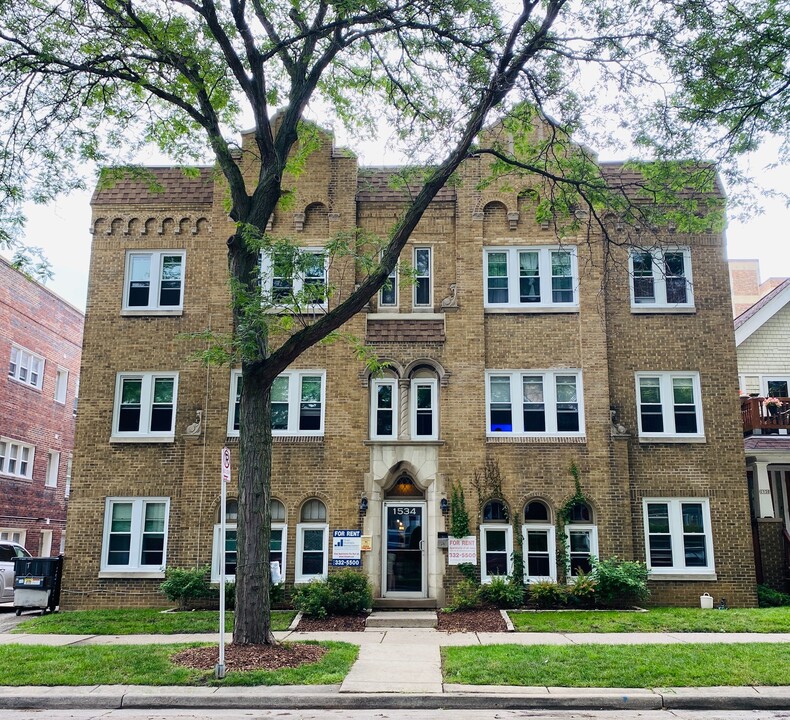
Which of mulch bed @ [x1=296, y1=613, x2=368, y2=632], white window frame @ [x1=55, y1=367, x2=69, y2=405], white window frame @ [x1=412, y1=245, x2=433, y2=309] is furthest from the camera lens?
white window frame @ [x1=55, y1=367, x2=69, y2=405]

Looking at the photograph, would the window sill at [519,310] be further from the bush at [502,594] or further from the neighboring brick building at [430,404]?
the bush at [502,594]

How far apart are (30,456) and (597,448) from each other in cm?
2082

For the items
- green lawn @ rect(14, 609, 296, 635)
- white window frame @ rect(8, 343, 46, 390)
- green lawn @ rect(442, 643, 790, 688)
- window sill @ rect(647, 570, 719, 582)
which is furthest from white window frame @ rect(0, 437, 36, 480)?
window sill @ rect(647, 570, 719, 582)

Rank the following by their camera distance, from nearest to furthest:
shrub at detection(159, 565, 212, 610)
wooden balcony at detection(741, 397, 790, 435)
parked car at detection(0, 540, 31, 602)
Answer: shrub at detection(159, 565, 212, 610) < wooden balcony at detection(741, 397, 790, 435) < parked car at detection(0, 540, 31, 602)

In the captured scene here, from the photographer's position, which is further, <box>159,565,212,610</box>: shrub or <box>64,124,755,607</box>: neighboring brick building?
<box>64,124,755,607</box>: neighboring brick building

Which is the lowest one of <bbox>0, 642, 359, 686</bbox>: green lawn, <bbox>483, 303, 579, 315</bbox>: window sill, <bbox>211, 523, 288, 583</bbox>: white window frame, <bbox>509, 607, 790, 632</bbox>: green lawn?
<bbox>0, 642, 359, 686</bbox>: green lawn

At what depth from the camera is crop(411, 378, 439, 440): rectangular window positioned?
18.7 meters

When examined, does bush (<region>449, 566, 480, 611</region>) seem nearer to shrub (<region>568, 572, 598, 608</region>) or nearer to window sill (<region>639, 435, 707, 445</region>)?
shrub (<region>568, 572, 598, 608</region>)

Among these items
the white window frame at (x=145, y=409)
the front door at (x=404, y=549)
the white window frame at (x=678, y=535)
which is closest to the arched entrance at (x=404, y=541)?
the front door at (x=404, y=549)

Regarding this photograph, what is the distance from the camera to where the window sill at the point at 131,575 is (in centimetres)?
1816

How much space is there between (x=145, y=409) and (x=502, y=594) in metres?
9.56

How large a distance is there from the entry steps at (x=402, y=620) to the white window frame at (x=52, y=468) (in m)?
18.8

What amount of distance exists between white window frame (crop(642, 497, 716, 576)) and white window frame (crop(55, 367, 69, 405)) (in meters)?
23.1

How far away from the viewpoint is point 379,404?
1886cm
